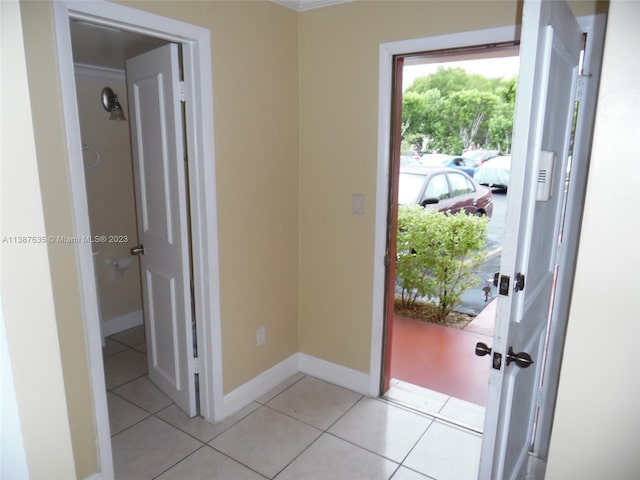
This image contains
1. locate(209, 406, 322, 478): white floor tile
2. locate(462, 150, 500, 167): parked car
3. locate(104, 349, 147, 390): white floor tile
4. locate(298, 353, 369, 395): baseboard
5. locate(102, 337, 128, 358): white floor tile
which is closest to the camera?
locate(209, 406, 322, 478): white floor tile

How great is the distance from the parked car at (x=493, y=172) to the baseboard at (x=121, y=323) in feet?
13.8

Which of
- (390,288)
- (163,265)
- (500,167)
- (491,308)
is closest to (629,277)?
(390,288)

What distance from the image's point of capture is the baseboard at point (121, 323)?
356 centimetres

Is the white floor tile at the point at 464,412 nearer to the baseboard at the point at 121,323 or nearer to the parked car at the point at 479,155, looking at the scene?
the baseboard at the point at 121,323

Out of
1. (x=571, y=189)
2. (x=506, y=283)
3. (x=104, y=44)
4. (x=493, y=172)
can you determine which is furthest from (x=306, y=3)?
(x=493, y=172)

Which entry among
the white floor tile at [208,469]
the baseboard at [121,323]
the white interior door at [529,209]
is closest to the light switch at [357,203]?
the white interior door at [529,209]

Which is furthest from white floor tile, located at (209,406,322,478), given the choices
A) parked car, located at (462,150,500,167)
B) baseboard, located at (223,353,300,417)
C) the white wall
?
parked car, located at (462,150,500,167)

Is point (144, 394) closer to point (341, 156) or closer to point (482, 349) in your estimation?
point (341, 156)

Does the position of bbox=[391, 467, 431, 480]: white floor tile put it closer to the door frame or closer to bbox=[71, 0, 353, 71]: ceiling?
the door frame

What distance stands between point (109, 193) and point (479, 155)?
4.14 m

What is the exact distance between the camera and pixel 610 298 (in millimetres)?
856

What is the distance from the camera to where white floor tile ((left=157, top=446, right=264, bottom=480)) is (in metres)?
2.05

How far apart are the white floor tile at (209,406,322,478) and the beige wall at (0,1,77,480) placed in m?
0.90

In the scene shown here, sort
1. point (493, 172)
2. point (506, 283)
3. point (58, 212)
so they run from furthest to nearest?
1. point (493, 172)
2. point (58, 212)
3. point (506, 283)
